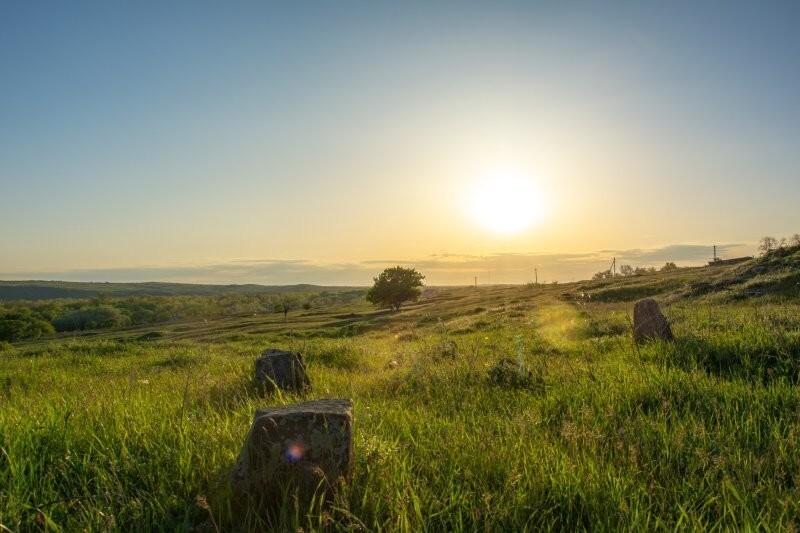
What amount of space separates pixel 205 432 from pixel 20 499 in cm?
125

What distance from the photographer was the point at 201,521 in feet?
9.82

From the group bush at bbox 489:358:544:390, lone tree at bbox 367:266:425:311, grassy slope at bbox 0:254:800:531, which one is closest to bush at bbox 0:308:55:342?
lone tree at bbox 367:266:425:311

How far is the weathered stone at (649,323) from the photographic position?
938cm

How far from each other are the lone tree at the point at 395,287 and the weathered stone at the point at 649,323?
254 ft

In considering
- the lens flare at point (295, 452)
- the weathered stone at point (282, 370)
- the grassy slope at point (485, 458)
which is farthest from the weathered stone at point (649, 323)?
the lens flare at point (295, 452)

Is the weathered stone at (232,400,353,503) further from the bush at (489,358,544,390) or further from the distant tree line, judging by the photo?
the distant tree line

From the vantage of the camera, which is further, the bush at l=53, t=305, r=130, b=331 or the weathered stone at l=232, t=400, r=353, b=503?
the bush at l=53, t=305, r=130, b=331

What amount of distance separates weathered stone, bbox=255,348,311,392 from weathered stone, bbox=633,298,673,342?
6409 mm

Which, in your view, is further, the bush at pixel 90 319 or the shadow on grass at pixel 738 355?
the bush at pixel 90 319

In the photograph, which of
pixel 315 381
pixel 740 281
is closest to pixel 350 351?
pixel 315 381

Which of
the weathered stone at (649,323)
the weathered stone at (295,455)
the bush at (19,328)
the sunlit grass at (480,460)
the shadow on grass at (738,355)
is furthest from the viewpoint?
the bush at (19,328)

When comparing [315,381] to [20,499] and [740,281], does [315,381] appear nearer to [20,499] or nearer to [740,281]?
[20,499]

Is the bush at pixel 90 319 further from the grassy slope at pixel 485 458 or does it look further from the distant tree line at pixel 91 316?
the grassy slope at pixel 485 458

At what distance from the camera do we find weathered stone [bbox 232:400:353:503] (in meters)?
3.02
